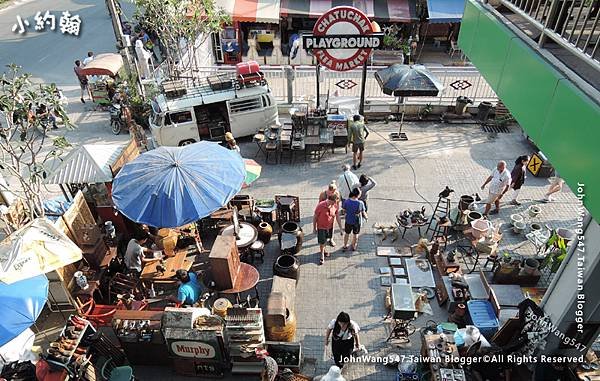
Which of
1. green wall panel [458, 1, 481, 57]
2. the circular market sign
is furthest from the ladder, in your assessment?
the circular market sign

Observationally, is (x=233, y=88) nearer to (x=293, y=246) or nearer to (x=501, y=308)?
(x=293, y=246)

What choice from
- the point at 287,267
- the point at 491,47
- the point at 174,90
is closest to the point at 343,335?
the point at 287,267

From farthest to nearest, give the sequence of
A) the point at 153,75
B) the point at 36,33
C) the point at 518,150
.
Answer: the point at 36,33
the point at 153,75
the point at 518,150

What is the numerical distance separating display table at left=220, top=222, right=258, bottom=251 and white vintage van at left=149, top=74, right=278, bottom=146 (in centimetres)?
551

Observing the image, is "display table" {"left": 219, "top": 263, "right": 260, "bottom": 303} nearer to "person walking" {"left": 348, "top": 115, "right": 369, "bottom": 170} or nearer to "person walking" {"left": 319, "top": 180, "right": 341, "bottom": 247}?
"person walking" {"left": 319, "top": 180, "right": 341, "bottom": 247}

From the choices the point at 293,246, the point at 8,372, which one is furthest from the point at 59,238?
the point at 293,246

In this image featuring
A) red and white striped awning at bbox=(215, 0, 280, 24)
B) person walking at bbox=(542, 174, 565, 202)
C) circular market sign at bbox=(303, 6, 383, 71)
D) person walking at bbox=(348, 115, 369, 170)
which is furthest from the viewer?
red and white striped awning at bbox=(215, 0, 280, 24)

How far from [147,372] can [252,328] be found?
263cm

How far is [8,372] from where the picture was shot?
7.31m

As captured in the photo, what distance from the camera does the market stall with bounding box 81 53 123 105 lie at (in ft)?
56.9

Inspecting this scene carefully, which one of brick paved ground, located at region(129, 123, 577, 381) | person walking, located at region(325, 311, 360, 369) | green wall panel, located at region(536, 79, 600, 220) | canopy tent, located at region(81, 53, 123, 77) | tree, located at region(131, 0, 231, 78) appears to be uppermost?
green wall panel, located at region(536, 79, 600, 220)

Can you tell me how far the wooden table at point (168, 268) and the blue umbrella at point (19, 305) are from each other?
2.10 m

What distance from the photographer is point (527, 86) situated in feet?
20.5

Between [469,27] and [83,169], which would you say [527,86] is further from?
[83,169]
